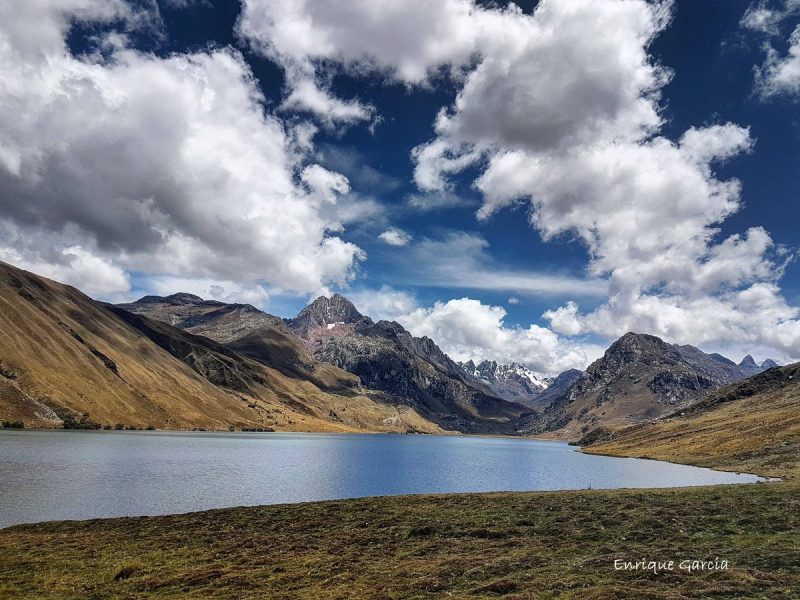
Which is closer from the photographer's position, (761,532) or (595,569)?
(595,569)

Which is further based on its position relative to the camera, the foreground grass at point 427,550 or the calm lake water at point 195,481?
the calm lake water at point 195,481

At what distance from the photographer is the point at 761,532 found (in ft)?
119

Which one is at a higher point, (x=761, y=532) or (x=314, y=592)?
(x=761, y=532)

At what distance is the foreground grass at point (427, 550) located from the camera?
26797 mm

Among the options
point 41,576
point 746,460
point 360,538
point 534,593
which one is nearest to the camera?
point 534,593

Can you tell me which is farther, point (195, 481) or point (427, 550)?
point (195, 481)

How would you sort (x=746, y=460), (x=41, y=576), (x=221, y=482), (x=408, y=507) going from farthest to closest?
(x=746, y=460) → (x=221, y=482) → (x=408, y=507) → (x=41, y=576)

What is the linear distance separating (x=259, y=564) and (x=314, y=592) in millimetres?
8738

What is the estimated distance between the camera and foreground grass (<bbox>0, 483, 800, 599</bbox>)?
1055 inches

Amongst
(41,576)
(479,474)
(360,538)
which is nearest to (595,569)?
(360,538)

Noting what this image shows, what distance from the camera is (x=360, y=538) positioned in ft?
137

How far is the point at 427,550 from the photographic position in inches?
1452

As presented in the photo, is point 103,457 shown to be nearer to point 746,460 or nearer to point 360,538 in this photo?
point 360,538

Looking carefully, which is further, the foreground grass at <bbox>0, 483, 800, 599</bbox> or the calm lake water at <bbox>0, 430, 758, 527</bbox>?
the calm lake water at <bbox>0, 430, 758, 527</bbox>
